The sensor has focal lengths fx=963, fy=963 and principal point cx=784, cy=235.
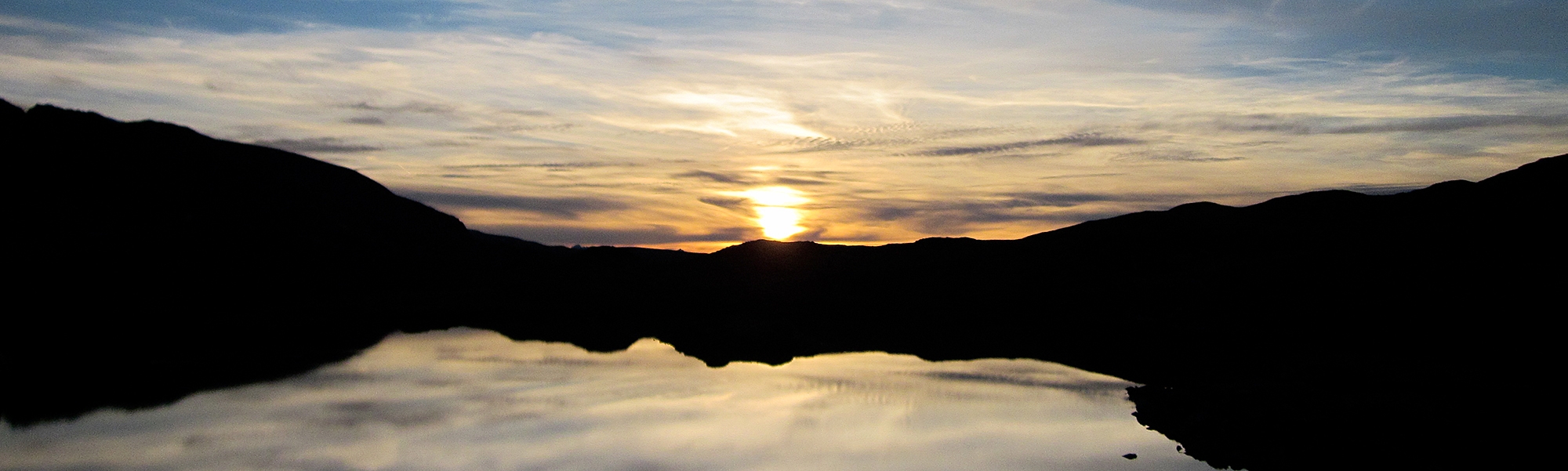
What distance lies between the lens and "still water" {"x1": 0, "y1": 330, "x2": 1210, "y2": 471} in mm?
32094

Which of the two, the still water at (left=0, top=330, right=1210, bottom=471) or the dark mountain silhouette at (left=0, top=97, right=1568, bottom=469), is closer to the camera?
the still water at (left=0, top=330, right=1210, bottom=471)

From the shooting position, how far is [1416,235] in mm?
79188

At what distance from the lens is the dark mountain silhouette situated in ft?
138

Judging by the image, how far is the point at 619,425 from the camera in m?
39.2

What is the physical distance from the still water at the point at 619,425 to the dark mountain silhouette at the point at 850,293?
379 centimetres

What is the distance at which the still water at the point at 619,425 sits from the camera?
1264 inches

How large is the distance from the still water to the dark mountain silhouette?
12.4ft

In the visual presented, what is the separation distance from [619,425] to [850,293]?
86.6 metres

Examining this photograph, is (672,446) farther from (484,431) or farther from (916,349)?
(916,349)

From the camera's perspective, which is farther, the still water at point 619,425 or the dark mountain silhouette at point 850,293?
the dark mountain silhouette at point 850,293

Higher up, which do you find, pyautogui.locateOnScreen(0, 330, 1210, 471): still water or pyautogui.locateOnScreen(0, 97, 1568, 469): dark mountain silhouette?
pyautogui.locateOnScreen(0, 97, 1568, 469): dark mountain silhouette

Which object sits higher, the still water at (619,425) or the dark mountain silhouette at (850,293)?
the dark mountain silhouette at (850,293)

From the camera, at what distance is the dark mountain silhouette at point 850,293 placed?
42.1m

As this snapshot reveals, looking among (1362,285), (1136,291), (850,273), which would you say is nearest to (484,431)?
(1362,285)
